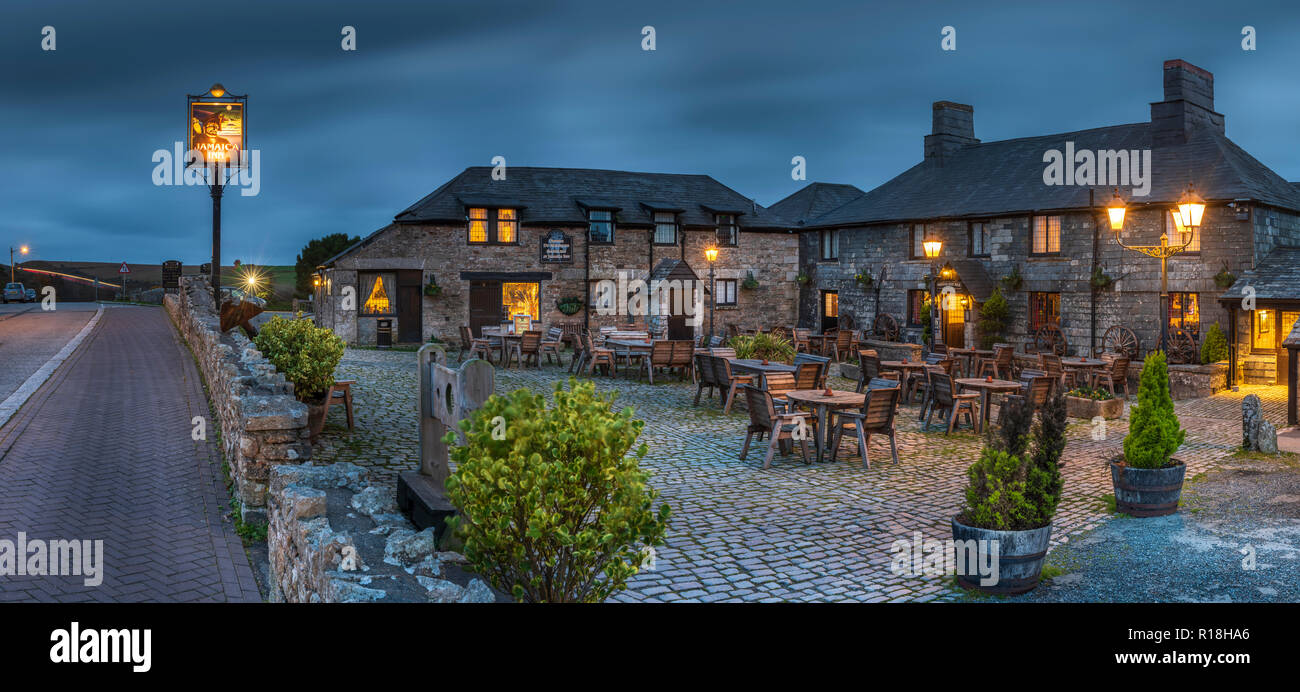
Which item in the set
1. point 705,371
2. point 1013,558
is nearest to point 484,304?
point 705,371

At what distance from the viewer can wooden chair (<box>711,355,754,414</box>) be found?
586 inches

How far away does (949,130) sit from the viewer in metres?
30.6

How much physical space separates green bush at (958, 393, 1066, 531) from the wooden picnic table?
24.1 feet

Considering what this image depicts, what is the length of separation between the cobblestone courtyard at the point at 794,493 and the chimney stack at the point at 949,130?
16254 millimetres

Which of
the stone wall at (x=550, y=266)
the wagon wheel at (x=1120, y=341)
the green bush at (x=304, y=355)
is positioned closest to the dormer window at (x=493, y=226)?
the stone wall at (x=550, y=266)

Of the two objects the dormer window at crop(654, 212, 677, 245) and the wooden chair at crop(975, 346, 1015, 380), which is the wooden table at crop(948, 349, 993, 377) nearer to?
the wooden chair at crop(975, 346, 1015, 380)

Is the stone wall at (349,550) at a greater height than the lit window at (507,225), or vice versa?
the lit window at (507,225)

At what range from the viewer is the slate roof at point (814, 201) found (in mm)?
35750

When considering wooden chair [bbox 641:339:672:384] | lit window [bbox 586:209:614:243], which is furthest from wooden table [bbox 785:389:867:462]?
lit window [bbox 586:209:614:243]

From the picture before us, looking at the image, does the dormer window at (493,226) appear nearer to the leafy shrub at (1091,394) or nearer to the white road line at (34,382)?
the white road line at (34,382)

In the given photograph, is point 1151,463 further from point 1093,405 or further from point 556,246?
point 556,246
